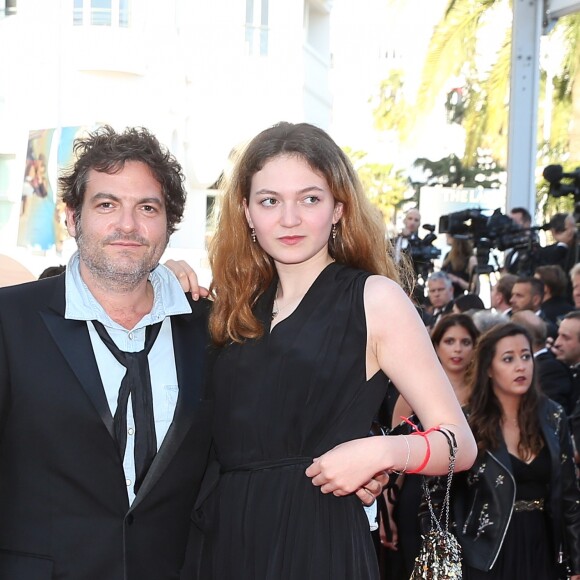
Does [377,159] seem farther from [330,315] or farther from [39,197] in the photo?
[330,315]

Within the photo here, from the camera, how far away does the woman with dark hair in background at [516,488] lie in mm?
4684

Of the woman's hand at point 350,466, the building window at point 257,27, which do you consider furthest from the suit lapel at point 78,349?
the building window at point 257,27

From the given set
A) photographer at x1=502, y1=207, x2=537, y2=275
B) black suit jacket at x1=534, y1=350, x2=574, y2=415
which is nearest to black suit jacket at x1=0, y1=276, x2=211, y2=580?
black suit jacket at x1=534, y1=350, x2=574, y2=415

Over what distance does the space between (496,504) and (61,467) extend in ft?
8.83

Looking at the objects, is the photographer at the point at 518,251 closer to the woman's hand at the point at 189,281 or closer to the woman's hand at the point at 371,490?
the woman's hand at the point at 189,281

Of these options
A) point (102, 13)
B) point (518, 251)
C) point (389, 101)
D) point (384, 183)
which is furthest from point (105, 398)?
point (384, 183)

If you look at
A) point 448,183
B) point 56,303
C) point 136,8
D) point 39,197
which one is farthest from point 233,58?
point 56,303

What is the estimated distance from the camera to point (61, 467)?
102 inches

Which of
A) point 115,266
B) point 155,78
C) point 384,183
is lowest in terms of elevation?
point 115,266

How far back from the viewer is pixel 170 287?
3.03 m

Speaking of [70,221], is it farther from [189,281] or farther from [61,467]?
[61,467]

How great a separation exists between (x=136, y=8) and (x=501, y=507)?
48.2 ft

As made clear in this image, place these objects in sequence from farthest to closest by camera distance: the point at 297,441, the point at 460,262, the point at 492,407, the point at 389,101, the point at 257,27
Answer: the point at 389,101 < the point at 257,27 < the point at 460,262 < the point at 492,407 < the point at 297,441

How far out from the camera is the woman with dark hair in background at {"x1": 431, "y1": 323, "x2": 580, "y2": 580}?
468 cm
